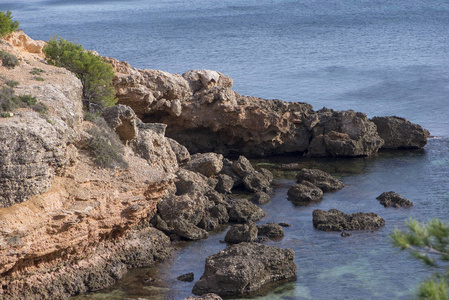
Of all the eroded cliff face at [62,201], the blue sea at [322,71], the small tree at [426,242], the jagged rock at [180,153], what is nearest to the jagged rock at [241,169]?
the blue sea at [322,71]

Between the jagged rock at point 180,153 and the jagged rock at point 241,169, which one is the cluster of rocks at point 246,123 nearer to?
the jagged rock at point 180,153

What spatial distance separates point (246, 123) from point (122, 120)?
1567 centimetres

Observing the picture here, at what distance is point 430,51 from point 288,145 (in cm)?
5369

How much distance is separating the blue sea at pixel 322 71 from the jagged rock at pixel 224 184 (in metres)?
2.54

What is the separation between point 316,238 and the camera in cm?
2864

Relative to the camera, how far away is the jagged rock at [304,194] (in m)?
34.1

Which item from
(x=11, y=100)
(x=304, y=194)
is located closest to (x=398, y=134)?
(x=304, y=194)

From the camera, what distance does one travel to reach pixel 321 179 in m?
36.5

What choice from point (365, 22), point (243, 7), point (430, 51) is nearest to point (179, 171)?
point (430, 51)

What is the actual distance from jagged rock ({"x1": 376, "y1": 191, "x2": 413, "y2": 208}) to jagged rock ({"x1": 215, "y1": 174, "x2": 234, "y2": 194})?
837 cm

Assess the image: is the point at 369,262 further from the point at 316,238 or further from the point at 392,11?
the point at 392,11

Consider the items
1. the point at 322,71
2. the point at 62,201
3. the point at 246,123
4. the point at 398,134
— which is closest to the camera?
the point at 62,201

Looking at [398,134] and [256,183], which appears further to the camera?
[398,134]

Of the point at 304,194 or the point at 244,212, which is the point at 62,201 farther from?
the point at 304,194
